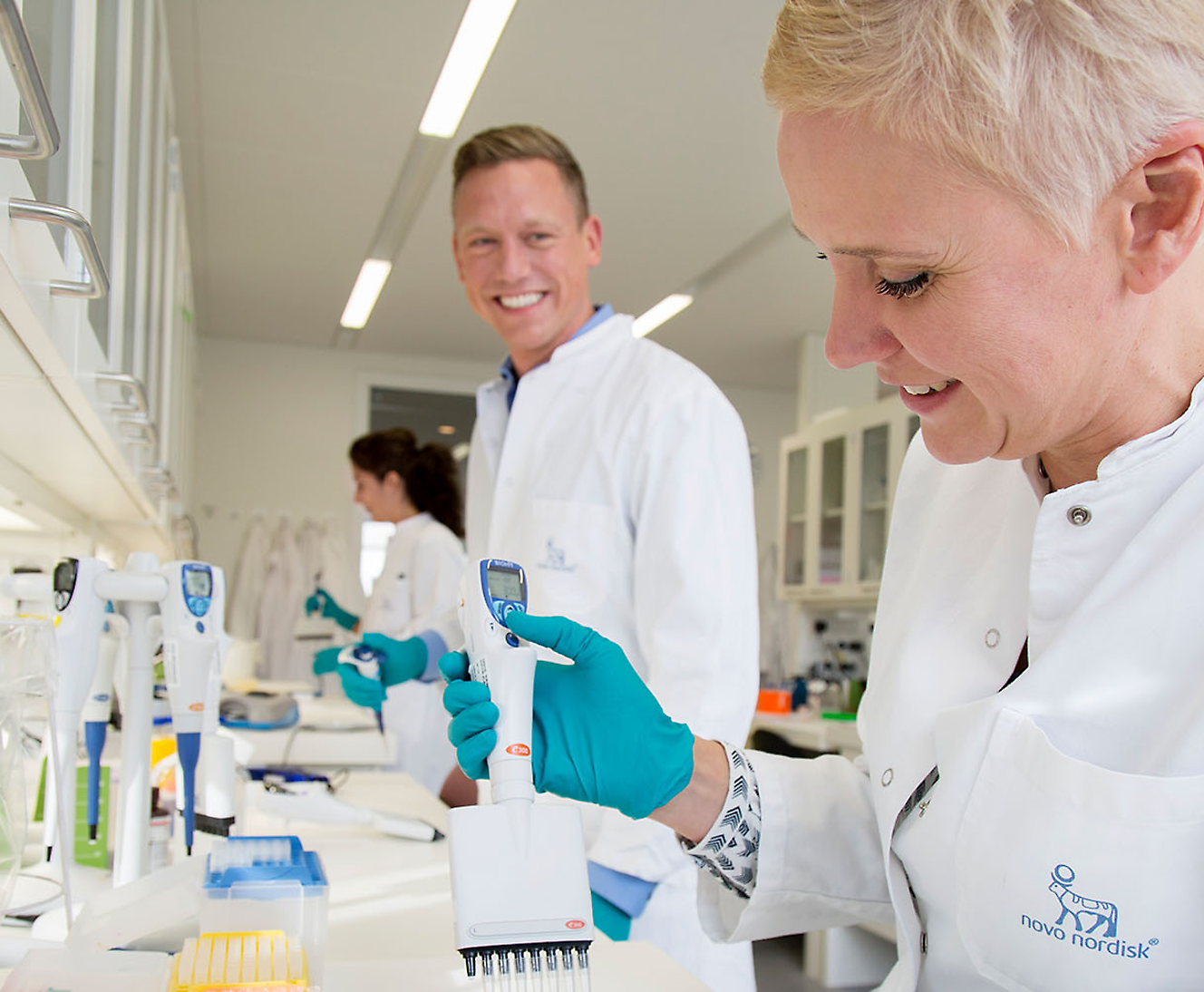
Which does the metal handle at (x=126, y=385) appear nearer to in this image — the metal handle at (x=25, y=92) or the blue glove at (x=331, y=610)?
the metal handle at (x=25, y=92)

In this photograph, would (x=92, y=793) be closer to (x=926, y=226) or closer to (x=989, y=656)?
(x=989, y=656)

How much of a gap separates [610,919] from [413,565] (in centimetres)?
298

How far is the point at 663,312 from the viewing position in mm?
5980

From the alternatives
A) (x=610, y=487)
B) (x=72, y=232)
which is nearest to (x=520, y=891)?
(x=72, y=232)

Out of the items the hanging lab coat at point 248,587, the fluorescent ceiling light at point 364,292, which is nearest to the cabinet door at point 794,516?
the fluorescent ceiling light at point 364,292

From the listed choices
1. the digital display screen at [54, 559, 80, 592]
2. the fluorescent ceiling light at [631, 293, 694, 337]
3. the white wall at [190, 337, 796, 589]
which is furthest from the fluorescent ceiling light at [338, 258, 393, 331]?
the digital display screen at [54, 559, 80, 592]

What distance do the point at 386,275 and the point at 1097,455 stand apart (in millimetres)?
5012

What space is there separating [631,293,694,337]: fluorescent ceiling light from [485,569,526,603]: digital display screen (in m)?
4.91

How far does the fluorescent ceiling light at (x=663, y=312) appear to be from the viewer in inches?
226

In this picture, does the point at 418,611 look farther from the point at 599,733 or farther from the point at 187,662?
the point at 599,733

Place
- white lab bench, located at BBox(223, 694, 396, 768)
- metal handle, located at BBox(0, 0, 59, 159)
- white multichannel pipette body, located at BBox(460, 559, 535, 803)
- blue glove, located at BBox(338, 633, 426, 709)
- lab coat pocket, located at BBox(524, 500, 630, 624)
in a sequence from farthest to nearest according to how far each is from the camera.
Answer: white lab bench, located at BBox(223, 694, 396, 768), blue glove, located at BBox(338, 633, 426, 709), lab coat pocket, located at BBox(524, 500, 630, 624), white multichannel pipette body, located at BBox(460, 559, 535, 803), metal handle, located at BBox(0, 0, 59, 159)

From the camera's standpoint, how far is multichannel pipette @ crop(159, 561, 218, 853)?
4.03 ft

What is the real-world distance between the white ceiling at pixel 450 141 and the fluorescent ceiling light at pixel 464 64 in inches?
1.7

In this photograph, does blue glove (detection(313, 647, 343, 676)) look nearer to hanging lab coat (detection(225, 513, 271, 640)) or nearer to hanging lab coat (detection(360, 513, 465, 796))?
hanging lab coat (detection(360, 513, 465, 796))
